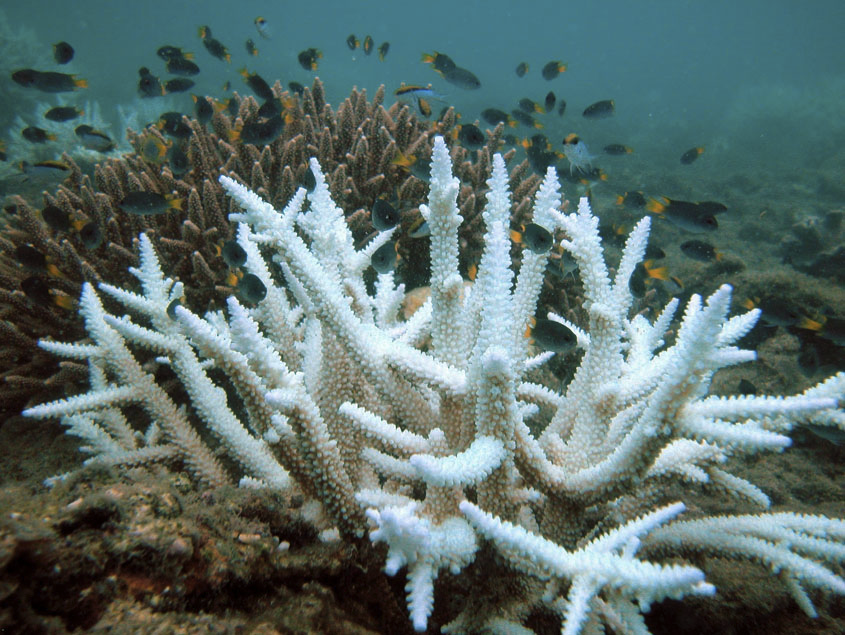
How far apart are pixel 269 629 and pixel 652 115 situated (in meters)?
48.2

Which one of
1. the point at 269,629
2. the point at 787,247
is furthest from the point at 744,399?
the point at 787,247

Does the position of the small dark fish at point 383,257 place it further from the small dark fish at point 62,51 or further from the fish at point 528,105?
the small dark fish at point 62,51

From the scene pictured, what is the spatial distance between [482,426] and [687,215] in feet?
13.9

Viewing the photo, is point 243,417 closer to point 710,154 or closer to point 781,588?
point 781,588

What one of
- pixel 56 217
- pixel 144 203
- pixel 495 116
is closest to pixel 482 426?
pixel 144 203

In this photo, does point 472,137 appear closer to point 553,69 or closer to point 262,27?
point 553,69

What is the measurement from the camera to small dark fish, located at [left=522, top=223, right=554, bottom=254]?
6.23 ft

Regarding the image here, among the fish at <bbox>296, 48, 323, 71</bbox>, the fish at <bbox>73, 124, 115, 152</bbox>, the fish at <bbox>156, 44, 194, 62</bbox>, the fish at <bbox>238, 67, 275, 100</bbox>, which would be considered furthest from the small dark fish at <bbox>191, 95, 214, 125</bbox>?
the fish at <bbox>296, 48, 323, 71</bbox>

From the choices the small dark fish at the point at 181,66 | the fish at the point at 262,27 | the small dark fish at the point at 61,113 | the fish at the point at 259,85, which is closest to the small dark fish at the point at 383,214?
the fish at the point at 259,85

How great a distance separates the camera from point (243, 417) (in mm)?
2744

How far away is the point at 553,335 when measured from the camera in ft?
8.05

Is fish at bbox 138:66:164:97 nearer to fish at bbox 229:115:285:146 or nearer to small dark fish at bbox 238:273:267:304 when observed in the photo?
fish at bbox 229:115:285:146

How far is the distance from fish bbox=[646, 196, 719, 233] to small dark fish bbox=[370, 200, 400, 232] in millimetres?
3215

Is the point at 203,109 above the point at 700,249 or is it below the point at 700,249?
above
